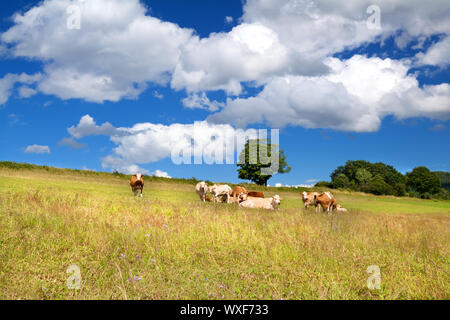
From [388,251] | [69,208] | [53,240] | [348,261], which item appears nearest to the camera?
[348,261]

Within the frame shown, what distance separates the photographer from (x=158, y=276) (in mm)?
7438

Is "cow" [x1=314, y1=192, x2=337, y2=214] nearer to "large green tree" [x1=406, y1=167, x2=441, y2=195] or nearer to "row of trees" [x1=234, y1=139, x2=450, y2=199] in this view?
"row of trees" [x1=234, y1=139, x2=450, y2=199]

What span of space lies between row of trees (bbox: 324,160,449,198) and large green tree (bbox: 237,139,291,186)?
32495 millimetres

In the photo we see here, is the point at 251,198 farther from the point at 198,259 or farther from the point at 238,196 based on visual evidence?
the point at 198,259

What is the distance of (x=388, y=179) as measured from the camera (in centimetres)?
12312

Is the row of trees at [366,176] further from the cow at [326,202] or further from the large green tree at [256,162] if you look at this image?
the cow at [326,202]

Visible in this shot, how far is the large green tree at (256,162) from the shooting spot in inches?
3014

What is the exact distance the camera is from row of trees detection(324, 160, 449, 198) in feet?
359

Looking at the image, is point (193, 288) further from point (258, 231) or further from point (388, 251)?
point (388, 251)

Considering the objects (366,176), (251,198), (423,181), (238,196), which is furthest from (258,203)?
(423,181)

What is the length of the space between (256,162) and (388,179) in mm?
71380
